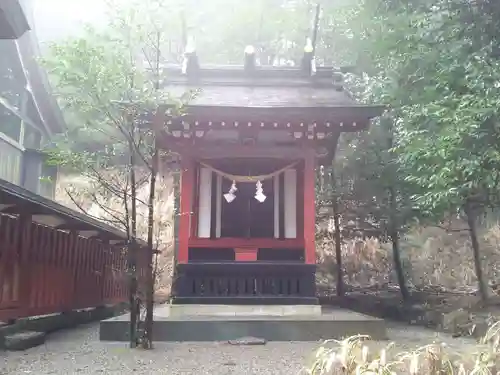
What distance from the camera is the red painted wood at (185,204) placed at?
8.73 meters

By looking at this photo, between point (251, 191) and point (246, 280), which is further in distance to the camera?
point (251, 191)

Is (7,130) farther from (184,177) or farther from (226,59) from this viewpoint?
(226,59)

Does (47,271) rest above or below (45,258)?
below

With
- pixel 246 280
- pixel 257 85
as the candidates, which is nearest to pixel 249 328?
pixel 246 280

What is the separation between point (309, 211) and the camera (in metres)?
8.84

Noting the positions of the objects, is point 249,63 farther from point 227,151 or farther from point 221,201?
point 221,201

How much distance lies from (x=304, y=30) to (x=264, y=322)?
1358 centimetres

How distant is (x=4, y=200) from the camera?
6.32 meters

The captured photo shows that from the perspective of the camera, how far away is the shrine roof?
384 inches

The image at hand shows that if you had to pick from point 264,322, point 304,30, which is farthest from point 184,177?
point 304,30

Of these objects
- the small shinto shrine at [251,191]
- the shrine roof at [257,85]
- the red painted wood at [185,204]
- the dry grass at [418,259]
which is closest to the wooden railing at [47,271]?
the red painted wood at [185,204]

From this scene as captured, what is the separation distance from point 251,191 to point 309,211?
1220 mm

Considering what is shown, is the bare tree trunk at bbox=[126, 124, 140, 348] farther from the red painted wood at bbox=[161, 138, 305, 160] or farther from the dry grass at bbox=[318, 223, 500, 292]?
the dry grass at bbox=[318, 223, 500, 292]

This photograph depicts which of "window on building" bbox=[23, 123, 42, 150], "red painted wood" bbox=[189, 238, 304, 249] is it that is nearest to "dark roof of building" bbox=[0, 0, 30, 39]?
"red painted wood" bbox=[189, 238, 304, 249]
